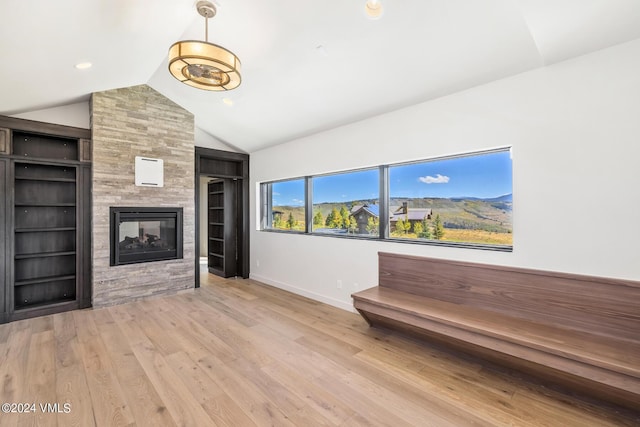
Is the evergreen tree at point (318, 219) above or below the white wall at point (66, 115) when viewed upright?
below

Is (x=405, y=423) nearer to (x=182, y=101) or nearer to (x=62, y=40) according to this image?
(x=62, y=40)

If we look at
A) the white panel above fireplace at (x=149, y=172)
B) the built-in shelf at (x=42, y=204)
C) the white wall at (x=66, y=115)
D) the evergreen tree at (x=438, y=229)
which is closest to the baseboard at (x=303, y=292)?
the evergreen tree at (x=438, y=229)

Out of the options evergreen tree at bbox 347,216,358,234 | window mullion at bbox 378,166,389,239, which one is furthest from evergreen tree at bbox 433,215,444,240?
evergreen tree at bbox 347,216,358,234

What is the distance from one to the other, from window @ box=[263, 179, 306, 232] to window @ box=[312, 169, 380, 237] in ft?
1.12

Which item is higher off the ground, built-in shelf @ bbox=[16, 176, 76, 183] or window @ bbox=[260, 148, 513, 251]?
built-in shelf @ bbox=[16, 176, 76, 183]

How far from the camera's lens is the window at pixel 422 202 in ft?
9.34

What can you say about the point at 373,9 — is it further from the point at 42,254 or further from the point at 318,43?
the point at 42,254

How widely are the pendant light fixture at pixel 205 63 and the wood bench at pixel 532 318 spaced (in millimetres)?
2534

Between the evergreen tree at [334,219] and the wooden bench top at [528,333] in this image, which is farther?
the evergreen tree at [334,219]

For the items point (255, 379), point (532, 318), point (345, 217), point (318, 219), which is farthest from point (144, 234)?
point (532, 318)

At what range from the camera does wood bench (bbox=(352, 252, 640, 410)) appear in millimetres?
1896

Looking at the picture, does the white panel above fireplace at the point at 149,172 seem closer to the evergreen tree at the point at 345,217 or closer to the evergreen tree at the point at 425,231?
the evergreen tree at the point at 345,217

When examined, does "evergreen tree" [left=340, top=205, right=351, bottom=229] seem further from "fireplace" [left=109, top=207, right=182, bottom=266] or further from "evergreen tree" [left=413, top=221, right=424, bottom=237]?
"fireplace" [left=109, top=207, right=182, bottom=266]

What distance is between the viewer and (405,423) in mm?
1864
